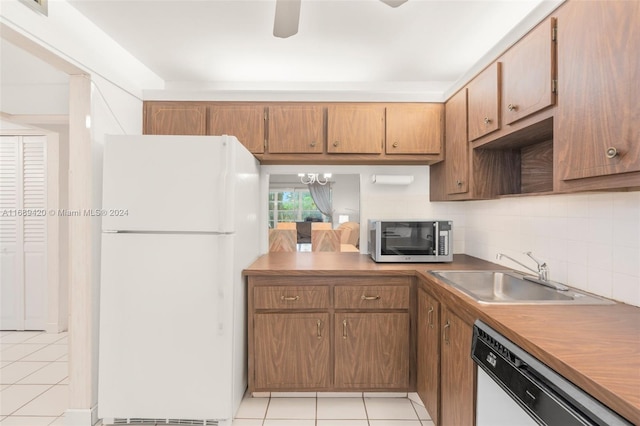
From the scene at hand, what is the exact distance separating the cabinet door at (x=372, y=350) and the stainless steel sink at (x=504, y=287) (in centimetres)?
43

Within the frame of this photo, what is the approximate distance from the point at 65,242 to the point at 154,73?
2.04 m

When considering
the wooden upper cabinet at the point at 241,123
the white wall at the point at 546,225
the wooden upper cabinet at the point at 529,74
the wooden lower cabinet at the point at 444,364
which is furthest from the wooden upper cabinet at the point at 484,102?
the wooden upper cabinet at the point at 241,123

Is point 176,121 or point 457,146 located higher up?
point 176,121

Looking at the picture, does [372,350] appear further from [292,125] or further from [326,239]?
[292,125]

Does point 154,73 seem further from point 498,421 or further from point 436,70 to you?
point 498,421

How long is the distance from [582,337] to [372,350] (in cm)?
135

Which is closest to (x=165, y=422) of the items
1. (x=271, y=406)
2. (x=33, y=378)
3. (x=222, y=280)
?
(x=271, y=406)

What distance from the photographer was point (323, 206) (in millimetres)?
2934

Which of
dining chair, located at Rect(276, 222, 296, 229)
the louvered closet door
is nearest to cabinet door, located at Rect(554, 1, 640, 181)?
dining chair, located at Rect(276, 222, 296, 229)

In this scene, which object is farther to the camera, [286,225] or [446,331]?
[286,225]

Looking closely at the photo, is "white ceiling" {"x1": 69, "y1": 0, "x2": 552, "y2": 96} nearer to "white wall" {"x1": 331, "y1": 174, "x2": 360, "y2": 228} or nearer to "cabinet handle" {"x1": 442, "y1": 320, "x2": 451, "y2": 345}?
"white wall" {"x1": 331, "y1": 174, "x2": 360, "y2": 228}

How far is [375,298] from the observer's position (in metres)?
2.19

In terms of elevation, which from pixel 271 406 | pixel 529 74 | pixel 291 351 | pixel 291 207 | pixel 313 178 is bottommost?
pixel 271 406

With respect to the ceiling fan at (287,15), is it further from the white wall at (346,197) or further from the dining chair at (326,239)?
the dining chair at (326,239)
